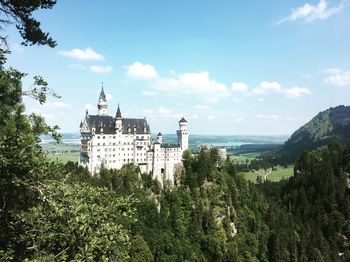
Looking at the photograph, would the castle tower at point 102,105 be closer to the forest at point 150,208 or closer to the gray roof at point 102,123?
the gray roof at point 102,123

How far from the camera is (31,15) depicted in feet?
70.1

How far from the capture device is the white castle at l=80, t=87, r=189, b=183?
110 metres

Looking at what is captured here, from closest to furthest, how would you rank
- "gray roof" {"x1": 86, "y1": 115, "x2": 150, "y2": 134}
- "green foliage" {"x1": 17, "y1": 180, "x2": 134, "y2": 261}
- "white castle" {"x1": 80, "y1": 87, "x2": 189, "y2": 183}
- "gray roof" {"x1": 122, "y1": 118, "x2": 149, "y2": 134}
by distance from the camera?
"green foliage" {"x1": 17, "y1": 180, "x2": 134, "y2": 261} < "white castle" {"x1": 80, "y1": 87, "x2": 189, "y2": 183} < "gray roof" {"x1": 86, "y1": 115, "x2": 150, "y2": 134} < "gray roof" {"x1": 122, "y1": 118, "x2": 149, "y2": 134}

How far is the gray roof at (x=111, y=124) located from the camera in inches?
4407

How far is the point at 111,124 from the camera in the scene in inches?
4584

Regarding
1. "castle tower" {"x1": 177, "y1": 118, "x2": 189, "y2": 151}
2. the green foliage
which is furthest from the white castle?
the green foliage

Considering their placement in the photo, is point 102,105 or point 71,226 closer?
point 71,226

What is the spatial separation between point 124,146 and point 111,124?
8.20 m

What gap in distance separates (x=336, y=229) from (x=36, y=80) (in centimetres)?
13874

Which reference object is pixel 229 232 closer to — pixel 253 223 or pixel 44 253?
pixel 253 223

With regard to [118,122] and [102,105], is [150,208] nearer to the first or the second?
[118,122]

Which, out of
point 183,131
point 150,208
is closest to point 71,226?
point 150,208

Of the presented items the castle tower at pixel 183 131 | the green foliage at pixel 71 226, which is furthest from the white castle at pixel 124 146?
the green foliage at pixel 71 226

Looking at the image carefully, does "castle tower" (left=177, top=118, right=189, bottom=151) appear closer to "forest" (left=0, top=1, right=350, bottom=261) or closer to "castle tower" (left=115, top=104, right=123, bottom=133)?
"forest" (left=0, top=1, right=350, bottom=261)
